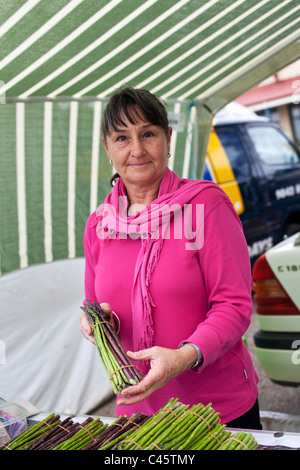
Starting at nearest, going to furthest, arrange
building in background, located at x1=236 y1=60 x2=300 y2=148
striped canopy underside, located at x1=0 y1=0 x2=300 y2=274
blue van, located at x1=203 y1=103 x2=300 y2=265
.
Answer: striped canopy underside, located at x1=0 y1=0 x2=300 y2=274, blue van, located at x1=203 y1=103 x2=300 y2=265, building in background, located at x1=236 y1=60 x2=300 y2=148

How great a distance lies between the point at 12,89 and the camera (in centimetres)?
310

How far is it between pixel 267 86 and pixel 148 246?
54.3 ft

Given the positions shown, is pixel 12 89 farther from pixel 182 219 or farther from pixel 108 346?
pixel 108 346

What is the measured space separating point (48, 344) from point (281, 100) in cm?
1420

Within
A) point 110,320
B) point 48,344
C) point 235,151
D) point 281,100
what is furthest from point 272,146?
point 281,100

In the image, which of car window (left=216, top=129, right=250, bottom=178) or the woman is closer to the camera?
the woman

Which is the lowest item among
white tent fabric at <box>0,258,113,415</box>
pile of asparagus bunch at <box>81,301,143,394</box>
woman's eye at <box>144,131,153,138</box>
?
white tent fabric at <box>0,258,113,415</box>

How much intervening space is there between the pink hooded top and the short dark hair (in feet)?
0.85

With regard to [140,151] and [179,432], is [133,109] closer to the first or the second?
[140,151]

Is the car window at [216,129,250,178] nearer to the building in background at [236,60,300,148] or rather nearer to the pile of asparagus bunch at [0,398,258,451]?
the pile of asparagus bunch at [0,398,258,451]

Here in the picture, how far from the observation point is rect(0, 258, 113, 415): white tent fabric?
13.1 ft

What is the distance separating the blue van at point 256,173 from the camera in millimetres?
6914

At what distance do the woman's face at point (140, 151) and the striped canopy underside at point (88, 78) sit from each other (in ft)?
2.48

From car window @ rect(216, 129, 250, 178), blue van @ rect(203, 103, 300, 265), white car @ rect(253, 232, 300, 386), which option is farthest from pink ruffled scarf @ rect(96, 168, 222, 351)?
car window @ rect(216, 129, 250, 178)
